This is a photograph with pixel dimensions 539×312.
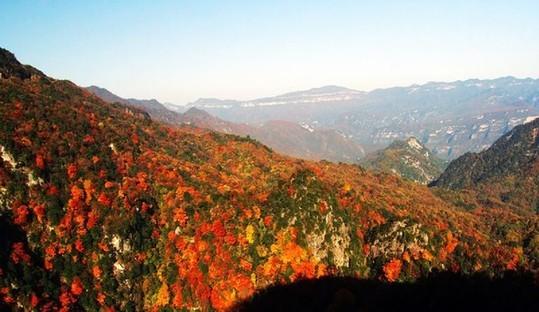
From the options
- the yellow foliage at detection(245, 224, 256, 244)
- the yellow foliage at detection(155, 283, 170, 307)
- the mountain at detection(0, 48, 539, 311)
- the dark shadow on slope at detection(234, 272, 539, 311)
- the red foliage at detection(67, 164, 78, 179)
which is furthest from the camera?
the red foliage at detection(67, 164, 78, 179)

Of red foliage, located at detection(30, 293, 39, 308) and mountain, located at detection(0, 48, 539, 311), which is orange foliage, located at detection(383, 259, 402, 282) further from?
red foliage, located at detection(30, 293, 39, 308)

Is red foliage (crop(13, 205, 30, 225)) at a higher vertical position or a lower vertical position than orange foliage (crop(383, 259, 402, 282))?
Result: higher

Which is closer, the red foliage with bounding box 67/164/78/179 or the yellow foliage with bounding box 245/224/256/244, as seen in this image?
the yellow foliage with bounding box 245/224/256/244

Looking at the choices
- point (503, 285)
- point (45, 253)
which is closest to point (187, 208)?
point (45, 253)

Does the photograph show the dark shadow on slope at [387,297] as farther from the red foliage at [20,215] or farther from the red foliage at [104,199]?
the red foliage at [20,215]

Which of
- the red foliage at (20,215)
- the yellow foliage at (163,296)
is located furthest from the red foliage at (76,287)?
the yellow foliage at (163,296)

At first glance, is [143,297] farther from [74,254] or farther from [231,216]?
[231,216]

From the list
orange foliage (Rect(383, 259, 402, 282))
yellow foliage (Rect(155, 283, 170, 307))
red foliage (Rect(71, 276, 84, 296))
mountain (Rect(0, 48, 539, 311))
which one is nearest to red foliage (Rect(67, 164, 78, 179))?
mountain (Rect(0, 48, 539, 311))

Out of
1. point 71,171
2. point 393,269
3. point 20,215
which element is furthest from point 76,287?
point 393,269
